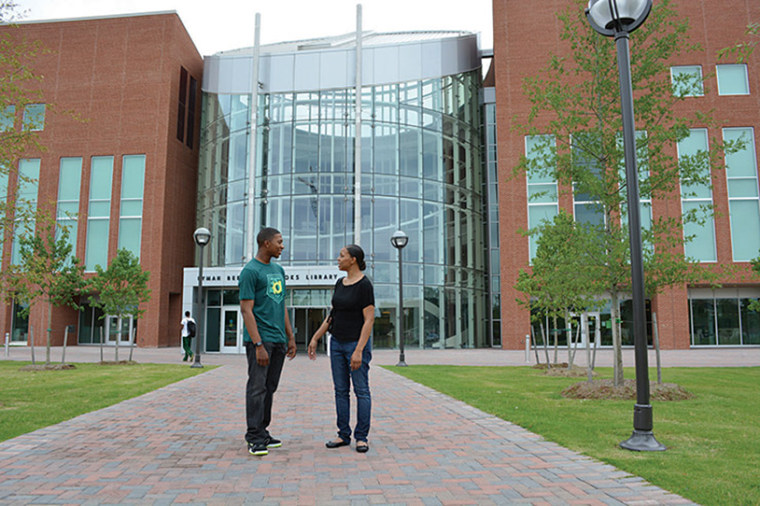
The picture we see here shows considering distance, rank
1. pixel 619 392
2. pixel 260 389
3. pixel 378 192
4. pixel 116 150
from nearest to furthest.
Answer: pixel 260 389, pixel 619 392, pixel 378 192, pixel 116 150

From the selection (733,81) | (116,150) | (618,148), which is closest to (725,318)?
(733,81)

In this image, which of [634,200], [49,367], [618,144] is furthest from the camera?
[49,367]

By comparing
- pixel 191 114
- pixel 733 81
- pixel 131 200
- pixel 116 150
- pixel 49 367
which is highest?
pixel 733 81

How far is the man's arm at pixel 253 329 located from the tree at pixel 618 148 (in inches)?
263

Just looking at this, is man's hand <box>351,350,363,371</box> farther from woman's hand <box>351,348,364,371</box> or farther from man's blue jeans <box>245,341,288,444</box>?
man's blue jeans <box>245,341,288,444</box>

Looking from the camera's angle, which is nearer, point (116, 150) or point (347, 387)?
point (347, 387)

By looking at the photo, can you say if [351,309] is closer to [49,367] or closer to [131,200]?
[49,367]

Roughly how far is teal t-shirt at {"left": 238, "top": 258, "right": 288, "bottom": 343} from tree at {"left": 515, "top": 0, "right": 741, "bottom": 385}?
253 inches

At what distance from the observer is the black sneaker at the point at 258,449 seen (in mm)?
5078

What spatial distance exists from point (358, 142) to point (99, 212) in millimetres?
15314

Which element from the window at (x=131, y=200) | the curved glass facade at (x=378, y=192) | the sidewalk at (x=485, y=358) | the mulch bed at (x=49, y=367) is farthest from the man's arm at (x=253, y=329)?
the window at (x=131, y=200)

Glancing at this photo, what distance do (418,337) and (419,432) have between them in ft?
79.2

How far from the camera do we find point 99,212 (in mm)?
32469

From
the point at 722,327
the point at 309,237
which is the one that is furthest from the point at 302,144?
the point at 722,327
